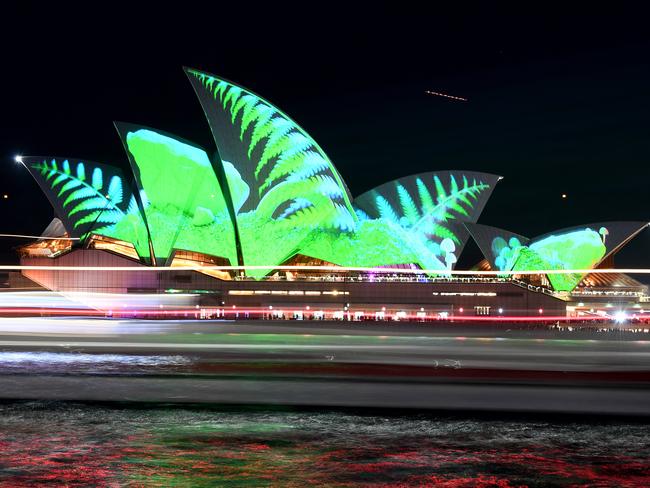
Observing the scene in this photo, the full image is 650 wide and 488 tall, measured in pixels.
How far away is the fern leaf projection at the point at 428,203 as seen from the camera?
190 ft

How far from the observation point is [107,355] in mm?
14906

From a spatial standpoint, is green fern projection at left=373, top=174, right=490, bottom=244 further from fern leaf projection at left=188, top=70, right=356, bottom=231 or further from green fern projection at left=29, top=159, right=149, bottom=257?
green fern projection at left=29, top=159, right=149, bottom=257

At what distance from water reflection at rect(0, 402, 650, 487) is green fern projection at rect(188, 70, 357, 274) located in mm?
39452

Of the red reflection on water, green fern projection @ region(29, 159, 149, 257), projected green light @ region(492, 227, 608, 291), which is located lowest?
the red reflection on water

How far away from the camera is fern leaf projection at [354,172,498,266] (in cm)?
5788

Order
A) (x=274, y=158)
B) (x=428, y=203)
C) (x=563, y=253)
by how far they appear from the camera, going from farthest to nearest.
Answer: (x=563, y=253), (x=428, y=203), (x=274, y=158)

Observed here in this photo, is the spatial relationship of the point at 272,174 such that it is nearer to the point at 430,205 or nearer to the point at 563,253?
the point at 430,205

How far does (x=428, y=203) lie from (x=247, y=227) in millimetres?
14331

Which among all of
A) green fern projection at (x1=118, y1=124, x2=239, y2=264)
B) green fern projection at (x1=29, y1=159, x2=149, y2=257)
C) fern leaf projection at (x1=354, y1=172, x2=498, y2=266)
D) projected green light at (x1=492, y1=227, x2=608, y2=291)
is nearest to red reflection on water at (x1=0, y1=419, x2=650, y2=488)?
green fern projection at (x1=118, y1=124, x2=239, y2=264)

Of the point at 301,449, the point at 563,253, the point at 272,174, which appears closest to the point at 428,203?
the point at 563,253

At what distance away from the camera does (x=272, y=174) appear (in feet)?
165

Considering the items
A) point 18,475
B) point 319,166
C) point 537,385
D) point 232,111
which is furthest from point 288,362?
point 319,166

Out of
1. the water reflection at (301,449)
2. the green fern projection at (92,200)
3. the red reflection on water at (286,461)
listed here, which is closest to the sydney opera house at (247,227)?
the green fern projection at (92,200)

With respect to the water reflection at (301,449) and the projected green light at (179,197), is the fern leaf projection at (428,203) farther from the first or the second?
the water reflection at (301,449)
